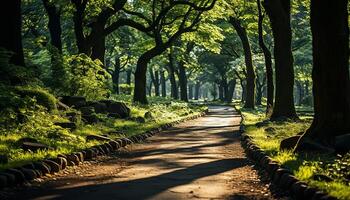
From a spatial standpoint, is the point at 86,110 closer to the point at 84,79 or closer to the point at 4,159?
the point at 84,79

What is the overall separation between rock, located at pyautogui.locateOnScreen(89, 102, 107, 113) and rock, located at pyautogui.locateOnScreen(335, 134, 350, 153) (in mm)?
12827

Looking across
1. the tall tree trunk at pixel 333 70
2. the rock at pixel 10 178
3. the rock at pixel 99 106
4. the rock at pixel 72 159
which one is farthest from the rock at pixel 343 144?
the rock at pixel 99 106

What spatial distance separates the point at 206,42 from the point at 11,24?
2447 cm

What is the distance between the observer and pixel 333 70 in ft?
36.4

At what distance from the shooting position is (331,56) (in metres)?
11.1

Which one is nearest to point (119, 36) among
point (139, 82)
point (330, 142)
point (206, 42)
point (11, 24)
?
point (206, 42)

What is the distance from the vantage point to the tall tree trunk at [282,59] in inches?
867

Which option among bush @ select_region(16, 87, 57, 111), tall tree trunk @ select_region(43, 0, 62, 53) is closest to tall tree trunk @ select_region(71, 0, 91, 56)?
tall tree trunk @ select_region(43, 0, 62, 53)

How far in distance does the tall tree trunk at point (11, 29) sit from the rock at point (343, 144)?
1073 centimetres

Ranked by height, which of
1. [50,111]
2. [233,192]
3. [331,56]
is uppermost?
[331,56]

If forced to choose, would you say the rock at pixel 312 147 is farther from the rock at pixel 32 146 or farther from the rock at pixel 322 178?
the rock at pixel 32 146

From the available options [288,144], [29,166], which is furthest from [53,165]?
[288,144]

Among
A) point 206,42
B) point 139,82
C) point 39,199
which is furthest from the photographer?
point 206,42

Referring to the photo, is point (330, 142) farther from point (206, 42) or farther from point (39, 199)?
point (206, 42)
